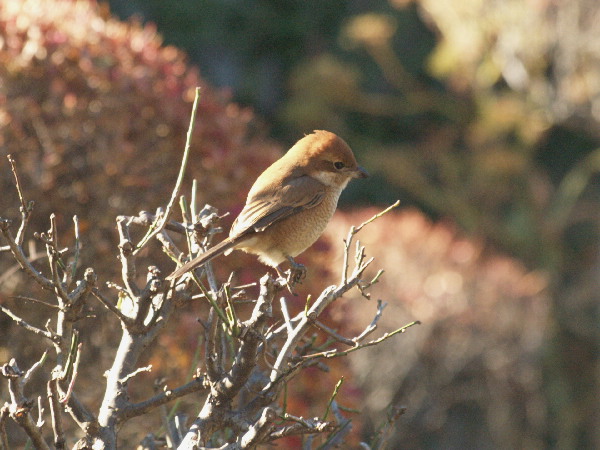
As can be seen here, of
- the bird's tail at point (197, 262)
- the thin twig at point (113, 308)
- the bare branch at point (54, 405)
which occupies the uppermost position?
the bird's tail at point (197, 262)

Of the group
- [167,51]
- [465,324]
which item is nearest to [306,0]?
[465,324]

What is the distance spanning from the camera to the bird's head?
2773 mm

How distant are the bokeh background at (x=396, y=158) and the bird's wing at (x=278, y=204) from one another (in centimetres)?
90

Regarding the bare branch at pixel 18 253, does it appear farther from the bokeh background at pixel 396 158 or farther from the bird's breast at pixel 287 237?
the bokeh background at pixel 396 158

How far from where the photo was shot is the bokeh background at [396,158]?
371 centimetres

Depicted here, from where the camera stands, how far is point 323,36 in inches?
495

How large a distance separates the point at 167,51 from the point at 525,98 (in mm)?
6518

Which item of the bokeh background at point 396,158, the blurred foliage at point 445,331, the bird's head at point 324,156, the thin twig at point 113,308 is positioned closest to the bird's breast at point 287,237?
the bird's head at point 324,156

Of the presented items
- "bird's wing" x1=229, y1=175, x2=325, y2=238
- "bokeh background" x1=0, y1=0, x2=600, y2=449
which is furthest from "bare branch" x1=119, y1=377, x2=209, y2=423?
"bokeh background" x1=0, y1=0, x2=600, y2=449

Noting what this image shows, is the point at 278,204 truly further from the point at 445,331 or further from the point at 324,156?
the point at 445,331

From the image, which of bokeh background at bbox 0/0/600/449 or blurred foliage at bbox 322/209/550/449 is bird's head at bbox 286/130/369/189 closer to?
bokeh background at bbox 0/0/600/449

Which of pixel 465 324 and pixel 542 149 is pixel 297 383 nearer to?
pixel 465 324

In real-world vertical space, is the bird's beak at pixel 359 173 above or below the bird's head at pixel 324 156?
below

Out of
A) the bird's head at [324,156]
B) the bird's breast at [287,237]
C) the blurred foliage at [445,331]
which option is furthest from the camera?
the blurred foliage at [445,331]
